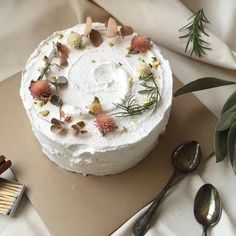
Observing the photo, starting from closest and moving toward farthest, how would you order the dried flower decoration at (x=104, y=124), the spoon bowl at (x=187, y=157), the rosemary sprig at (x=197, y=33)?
the dried flower decoration at (x=104, y=124) < the spoon bowl at (x=187, y=157) < the rosemary sprig at (x=197, y=33)

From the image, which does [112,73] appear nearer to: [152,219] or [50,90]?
[50,90]

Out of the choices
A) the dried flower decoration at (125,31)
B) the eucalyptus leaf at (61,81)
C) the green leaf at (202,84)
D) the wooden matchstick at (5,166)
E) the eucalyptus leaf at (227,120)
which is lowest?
the eucalyptus leaf at (227,120)

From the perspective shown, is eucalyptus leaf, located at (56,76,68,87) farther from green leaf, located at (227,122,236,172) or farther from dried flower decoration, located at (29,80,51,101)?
green leaf, located at (227,122,236,172)

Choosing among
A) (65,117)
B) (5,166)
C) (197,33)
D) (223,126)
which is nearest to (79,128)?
(65,117)

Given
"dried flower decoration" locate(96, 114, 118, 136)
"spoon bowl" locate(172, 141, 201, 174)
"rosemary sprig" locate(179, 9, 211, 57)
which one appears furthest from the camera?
"rosemary sprig" locate(179, 9, 211, 57)

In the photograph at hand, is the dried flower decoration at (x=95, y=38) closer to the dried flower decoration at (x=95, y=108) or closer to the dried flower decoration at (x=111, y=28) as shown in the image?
the dried flower decoration at (x=111, y=28)

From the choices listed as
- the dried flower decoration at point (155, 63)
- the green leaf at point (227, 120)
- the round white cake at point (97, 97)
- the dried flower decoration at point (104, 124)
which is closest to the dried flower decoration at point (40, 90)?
the round white cake at point (97, 97)

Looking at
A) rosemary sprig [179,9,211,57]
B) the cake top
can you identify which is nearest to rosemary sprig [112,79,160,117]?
the cake top

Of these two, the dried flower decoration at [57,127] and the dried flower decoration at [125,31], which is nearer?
the dried flower decoration at [57,127]

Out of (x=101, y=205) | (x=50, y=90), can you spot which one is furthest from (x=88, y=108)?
(x=101, y=205)
